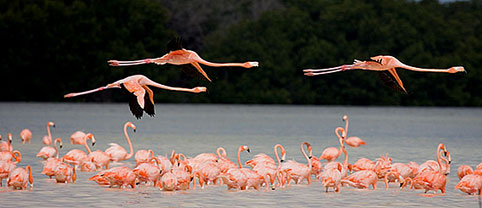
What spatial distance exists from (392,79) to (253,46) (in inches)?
2219

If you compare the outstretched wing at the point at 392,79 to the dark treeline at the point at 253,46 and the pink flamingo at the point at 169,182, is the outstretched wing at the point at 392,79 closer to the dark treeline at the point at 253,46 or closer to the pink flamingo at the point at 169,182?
the pink flamingo at the point at 169,182

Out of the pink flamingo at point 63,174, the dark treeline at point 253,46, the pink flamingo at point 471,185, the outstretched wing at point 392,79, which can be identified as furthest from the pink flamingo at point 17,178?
the dark treeline at point 253,46

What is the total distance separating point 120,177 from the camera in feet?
43.8

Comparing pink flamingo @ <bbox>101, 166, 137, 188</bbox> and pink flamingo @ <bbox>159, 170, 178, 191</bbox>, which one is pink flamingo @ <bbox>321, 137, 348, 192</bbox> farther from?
pink flamingo @ <bbox>101, 166, 137, 188</bbox>

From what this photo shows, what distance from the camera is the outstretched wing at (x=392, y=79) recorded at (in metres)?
8.62

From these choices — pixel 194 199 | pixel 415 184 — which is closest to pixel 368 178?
pixel 415 184

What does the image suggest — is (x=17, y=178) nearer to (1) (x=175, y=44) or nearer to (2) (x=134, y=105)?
(2) (x=134, y=105)

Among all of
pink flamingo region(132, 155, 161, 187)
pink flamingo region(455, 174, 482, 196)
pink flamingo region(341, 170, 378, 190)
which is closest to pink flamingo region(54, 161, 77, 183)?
pink flamingo region(132, 155, 161, 187)

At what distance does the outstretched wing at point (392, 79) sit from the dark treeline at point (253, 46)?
163 ft

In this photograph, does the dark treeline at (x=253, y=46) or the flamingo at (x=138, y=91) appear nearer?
the flamingo at (x=138, y=91)

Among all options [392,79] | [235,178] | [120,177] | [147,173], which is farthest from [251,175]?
[392,79]

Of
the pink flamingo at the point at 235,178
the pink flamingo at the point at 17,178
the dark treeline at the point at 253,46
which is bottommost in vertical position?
the pink flamingo at the point at 17,178

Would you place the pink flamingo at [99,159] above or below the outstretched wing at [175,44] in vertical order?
below

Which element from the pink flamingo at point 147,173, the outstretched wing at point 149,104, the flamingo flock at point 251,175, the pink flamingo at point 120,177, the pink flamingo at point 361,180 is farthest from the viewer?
the pink flamingo at point 361,180
